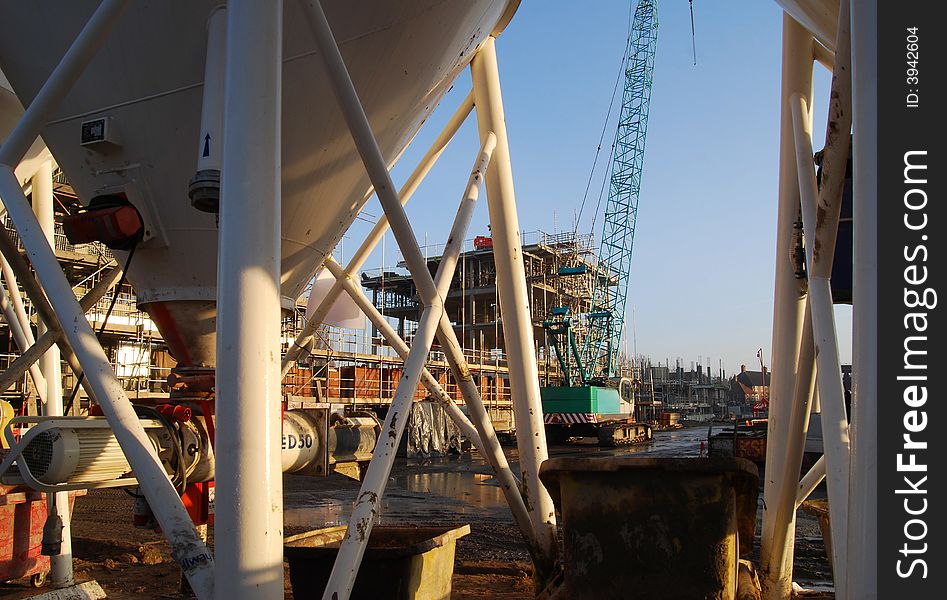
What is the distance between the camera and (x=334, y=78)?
354 centimetres

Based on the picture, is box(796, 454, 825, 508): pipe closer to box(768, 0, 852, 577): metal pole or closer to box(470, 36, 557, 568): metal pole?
box(768, 0, 852, 577): metal pole

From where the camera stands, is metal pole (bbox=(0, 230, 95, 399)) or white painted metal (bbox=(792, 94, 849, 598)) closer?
white painted metal (bbox=(792, 94, 849, 598))

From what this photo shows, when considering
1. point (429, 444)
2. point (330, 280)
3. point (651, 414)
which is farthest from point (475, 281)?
point (330, 280)

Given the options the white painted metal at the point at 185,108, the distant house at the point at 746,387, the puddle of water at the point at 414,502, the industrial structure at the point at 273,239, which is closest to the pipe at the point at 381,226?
the industrial structure at the point at 273,239

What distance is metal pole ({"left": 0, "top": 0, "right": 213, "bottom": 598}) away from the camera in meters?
3.02

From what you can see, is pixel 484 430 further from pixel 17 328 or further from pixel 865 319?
pixel 17 328

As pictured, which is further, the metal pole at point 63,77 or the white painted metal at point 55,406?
the white painted metal at point 55,406

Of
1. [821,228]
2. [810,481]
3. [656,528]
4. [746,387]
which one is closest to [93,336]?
[656,528]

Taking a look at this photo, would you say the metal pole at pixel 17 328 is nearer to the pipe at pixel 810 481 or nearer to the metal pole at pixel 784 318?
the metal pole at pixel 784 318

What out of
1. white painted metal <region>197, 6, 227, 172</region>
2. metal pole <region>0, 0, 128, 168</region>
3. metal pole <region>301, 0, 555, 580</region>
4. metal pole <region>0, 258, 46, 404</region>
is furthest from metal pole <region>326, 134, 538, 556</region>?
metal pole <region>0, 258, 46, 404</region>

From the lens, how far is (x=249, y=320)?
9.41ft

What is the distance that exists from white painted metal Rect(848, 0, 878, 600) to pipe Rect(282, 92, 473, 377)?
13.4 feet

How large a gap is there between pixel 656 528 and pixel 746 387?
107 metres

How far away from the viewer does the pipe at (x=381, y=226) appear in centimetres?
605
